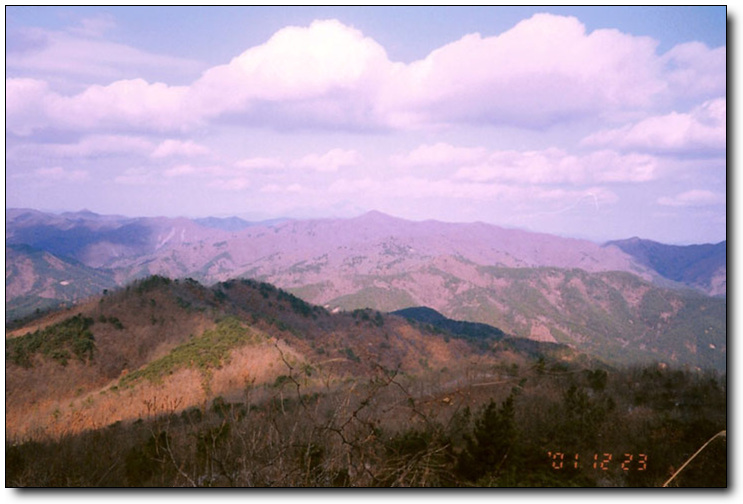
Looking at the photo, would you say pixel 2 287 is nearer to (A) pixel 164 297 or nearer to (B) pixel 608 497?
(B) pixel 608 497

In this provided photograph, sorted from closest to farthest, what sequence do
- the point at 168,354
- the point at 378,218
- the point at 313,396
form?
the point at 313,396 < the point at 168,354 < the point at 378,218

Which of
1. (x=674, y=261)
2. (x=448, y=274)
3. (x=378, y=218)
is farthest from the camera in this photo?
(x=378, y=218)

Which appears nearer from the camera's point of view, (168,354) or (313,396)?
(313,396)

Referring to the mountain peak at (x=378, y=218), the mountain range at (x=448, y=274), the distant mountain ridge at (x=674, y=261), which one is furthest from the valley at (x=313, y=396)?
the mountain peak at (x=378, y=218)

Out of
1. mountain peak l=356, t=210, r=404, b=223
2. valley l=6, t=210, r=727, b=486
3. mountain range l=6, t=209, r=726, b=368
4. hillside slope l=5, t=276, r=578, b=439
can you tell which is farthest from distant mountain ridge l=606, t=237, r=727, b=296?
mountain peak l=356, t=210, r=404, b=223

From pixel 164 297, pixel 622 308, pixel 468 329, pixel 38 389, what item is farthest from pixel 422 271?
pixel 38 389

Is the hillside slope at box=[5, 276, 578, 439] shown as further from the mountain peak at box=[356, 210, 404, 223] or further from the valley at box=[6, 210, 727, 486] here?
the mountain peak at box=[356, 210, 404, 223]

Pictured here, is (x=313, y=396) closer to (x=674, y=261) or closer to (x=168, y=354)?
(x=168, y=354)

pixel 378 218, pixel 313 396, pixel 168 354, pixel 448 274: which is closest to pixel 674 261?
pixel 448 274
